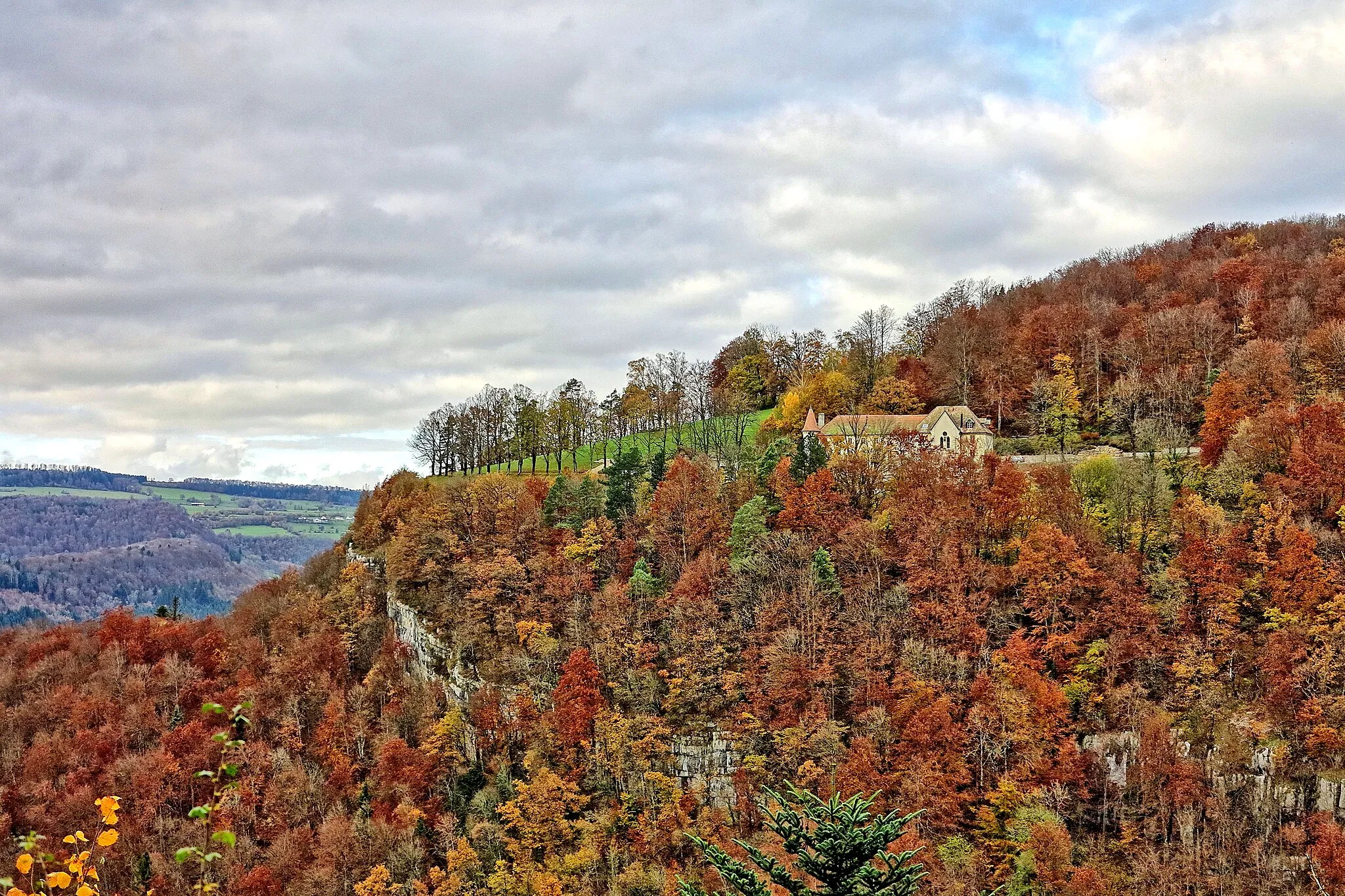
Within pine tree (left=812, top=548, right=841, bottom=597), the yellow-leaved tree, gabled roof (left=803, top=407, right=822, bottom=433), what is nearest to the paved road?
gabled roof (left=803, top=407, right=822, bottom=433)

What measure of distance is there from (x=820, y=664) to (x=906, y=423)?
35590 millimetres

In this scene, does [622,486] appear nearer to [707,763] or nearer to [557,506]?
[557,506]

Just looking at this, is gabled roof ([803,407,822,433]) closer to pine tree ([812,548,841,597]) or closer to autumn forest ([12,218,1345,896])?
autumn forest ([12,218,1345,896])

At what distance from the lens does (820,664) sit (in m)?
62.1

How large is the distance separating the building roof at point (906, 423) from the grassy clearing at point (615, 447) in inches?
753

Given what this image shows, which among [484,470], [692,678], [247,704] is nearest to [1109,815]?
[692,678]

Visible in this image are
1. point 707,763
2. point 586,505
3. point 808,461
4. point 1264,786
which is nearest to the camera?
point 1264,786

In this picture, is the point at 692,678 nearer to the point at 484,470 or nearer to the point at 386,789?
the point at 386,789

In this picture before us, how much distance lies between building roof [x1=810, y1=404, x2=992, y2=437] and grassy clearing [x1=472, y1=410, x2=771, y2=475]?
62.8 ft

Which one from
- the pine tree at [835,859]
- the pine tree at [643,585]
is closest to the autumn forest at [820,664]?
the pine tree at [643,585]

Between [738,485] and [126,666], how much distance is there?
215 feet

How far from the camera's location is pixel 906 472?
250ft

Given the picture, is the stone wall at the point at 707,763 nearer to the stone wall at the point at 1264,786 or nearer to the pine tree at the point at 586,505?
the stone wall at the point at 1264,786

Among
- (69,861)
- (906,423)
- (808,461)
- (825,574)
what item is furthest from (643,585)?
(69,861)
